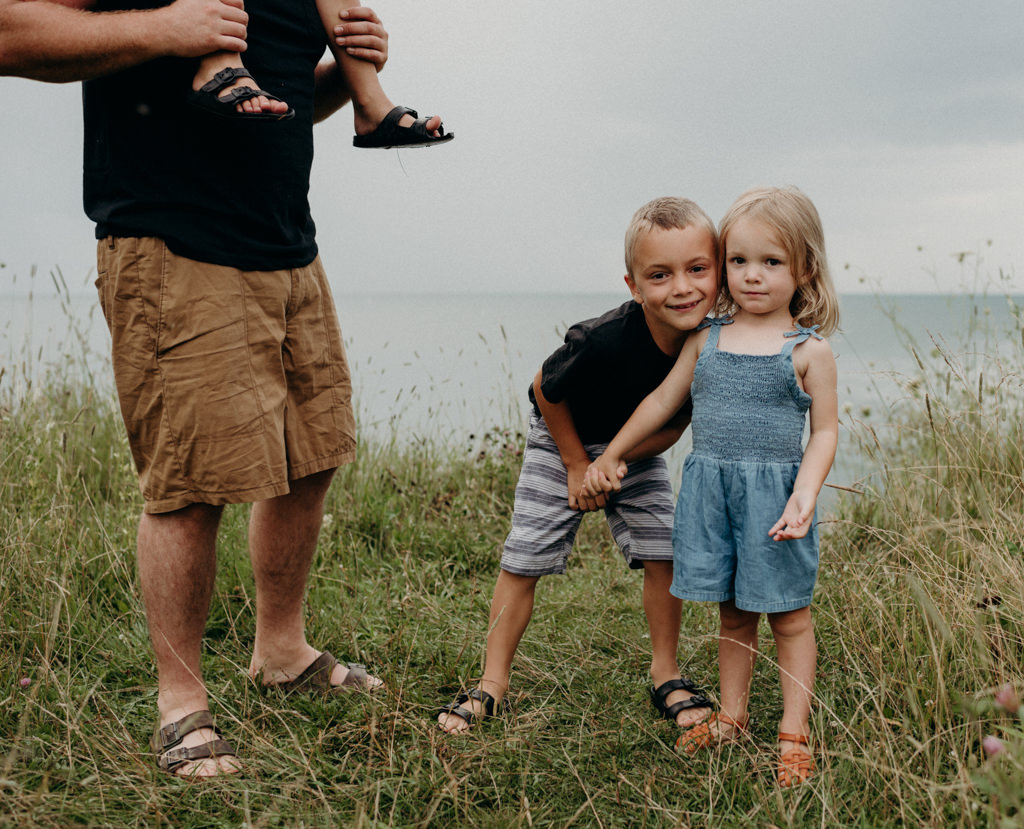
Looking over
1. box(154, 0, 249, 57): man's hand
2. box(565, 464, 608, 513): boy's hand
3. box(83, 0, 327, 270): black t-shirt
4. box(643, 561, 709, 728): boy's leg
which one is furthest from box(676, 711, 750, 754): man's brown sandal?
box(154, 0, 249, 57): man's hand

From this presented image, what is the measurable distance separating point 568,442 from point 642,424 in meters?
0.25

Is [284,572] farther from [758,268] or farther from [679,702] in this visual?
[758,268]

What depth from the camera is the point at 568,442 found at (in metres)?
2.43

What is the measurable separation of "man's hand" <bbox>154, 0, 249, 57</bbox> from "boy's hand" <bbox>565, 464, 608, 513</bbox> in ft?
4.43

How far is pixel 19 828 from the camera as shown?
→ 162cm

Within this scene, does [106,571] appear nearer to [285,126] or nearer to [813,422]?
[285,126]

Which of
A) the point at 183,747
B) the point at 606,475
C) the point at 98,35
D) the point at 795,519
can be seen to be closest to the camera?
the point at 98,35

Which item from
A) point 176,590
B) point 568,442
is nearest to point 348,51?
point 568,442

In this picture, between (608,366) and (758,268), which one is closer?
(758,268)

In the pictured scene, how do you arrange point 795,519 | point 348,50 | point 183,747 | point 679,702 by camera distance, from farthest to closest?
point 348,50, point 679,702, point 183,747, point 795,519

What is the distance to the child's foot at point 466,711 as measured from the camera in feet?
7.33

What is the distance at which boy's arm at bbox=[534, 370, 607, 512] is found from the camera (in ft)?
7.91

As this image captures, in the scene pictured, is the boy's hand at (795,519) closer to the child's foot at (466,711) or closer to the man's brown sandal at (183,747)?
the child's foot at (466,711)

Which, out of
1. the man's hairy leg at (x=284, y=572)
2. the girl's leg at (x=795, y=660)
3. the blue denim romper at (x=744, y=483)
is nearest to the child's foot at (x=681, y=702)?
the girl's leg at (x=795, y=660)
